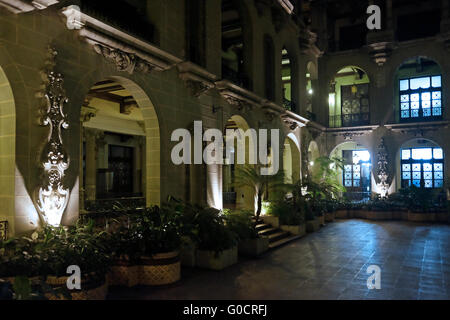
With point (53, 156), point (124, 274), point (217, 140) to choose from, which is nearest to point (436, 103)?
point (217, 140)

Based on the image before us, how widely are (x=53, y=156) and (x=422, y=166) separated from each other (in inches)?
910

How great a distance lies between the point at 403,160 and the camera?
24.2m

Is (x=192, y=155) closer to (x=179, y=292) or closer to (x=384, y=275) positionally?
(x=179, y=292)

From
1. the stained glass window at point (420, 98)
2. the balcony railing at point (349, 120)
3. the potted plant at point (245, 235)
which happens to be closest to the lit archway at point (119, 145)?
the potted plant at point (245, 235)

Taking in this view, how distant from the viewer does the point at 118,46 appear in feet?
26.2

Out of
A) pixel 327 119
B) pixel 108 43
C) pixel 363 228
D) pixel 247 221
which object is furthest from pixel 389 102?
pixel 108 43

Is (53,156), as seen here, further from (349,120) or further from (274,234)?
(349,120)

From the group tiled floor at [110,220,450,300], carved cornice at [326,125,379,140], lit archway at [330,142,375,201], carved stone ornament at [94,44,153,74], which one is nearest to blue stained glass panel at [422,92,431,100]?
carved cornice at [326,125,379,140]

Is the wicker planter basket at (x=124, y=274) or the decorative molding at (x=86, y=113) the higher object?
the decorative molding at (x=86, y=113)

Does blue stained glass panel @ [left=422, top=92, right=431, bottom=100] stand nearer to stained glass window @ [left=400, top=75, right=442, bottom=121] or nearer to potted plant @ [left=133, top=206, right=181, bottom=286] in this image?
stained glass window @ [left=400, top=75, right=442, bottom=121]

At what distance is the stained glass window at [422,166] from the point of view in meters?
22.7

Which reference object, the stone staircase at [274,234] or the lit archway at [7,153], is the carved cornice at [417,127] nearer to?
the stone staircase at [274,234]

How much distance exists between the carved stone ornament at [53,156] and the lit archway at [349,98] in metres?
20.5
